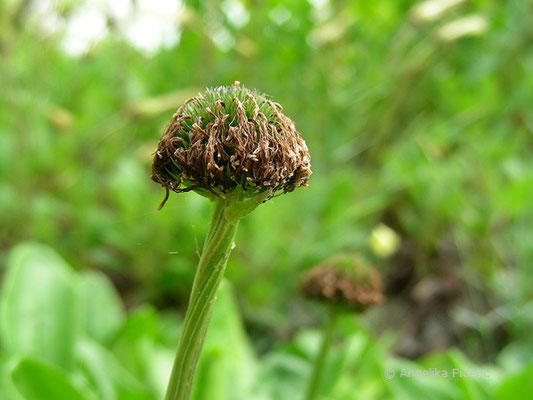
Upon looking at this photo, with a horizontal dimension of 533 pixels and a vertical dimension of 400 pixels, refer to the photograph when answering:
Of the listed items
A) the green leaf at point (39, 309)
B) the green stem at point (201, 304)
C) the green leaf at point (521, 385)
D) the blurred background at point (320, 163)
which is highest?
the blurred background at point (320, 163)

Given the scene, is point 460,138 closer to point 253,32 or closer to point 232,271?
point 253,32

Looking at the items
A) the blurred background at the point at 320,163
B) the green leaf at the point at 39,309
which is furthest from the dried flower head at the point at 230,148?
the blurred background at the point at 320,163

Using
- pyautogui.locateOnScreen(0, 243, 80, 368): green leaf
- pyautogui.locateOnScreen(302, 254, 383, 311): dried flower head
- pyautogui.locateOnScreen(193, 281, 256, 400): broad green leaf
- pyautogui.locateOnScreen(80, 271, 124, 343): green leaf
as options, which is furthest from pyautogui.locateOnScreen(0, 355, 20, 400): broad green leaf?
pyautogui.locateOnScreen(302, 254, 383, 311): dried flower head

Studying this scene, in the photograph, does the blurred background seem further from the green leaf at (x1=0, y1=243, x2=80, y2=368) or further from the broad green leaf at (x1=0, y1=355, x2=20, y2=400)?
the broad green leaf at (x1=0, y1=355, x2=20, y2=400)

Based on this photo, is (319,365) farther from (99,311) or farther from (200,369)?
(99,311)

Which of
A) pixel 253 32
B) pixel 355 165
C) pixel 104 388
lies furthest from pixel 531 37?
pixel 104 388

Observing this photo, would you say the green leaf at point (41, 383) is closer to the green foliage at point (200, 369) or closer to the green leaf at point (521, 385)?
the green foliage at point (200, 369)
